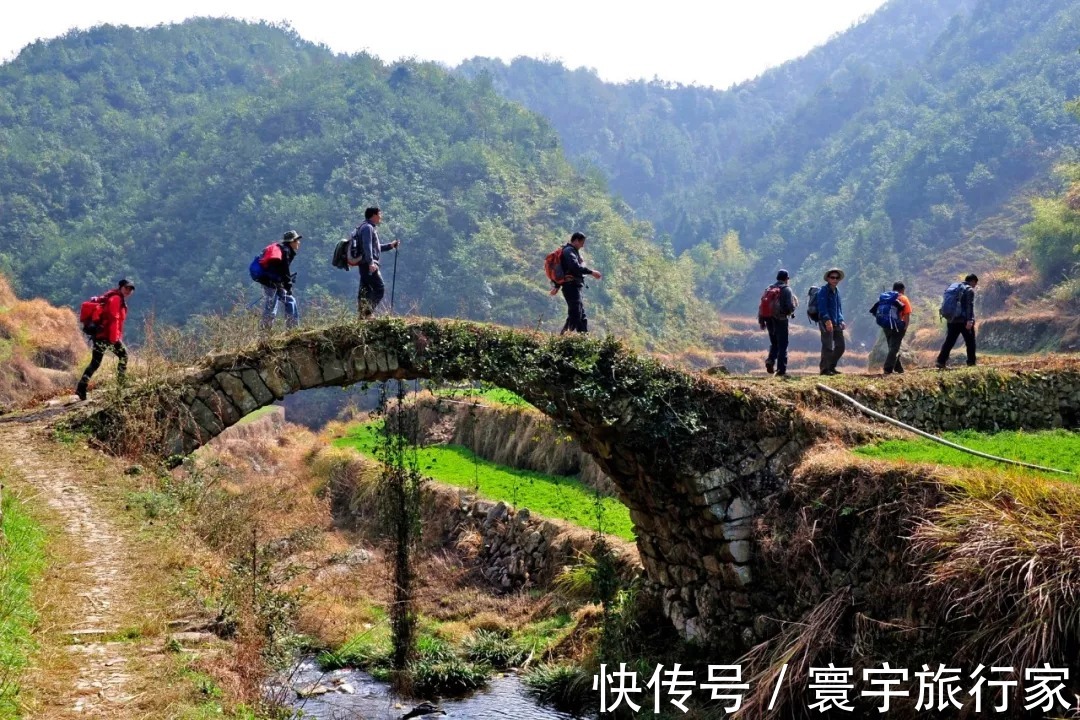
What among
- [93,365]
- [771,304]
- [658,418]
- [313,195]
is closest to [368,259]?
[93,365]

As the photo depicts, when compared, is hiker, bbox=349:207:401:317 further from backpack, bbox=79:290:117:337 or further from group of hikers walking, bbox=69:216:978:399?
backpack, bbox=79:290:117:337

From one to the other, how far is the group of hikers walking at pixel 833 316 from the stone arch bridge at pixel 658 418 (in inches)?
56.1

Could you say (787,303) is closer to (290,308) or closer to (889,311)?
(889,311)

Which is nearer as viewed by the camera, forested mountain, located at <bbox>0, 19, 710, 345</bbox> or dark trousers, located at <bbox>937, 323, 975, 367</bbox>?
dark trousers, located at <bbox>937, 323, 975, 367</bbox>

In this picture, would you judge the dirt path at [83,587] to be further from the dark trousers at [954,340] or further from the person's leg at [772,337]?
the dark trousers at [954,340]

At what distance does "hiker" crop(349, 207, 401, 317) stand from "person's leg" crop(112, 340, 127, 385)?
253cm

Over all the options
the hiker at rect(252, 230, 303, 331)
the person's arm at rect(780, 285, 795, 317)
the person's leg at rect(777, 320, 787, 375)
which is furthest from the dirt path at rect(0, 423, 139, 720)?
the person's leg at rect(777, 320, 787, 375)

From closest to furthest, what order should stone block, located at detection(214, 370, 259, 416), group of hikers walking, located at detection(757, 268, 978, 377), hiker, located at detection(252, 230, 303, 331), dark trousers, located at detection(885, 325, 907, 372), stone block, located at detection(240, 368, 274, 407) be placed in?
1. stone block, located at detection(214, 370, 259, 416)
2. stone block, located at detection(240, 368, 274, 407)
3. hiker, located at detection(252, 230, 303, 331)
4. group of hikers walking, located at detection(757, 268, 978, 377)
5. dark trousers, located at detection(885, 325, 907, 372)

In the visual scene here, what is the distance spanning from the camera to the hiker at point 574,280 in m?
12.6

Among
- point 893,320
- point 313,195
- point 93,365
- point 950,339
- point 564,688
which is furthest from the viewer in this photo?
point 313,195

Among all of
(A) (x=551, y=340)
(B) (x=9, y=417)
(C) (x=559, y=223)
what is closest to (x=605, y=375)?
(A) (x=551, y=340)

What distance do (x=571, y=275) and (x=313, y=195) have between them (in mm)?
48716

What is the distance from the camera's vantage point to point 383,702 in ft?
41.7

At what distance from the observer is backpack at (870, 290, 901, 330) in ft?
47.6
